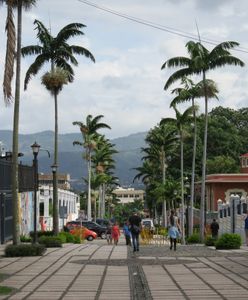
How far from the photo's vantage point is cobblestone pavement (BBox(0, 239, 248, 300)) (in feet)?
43.5

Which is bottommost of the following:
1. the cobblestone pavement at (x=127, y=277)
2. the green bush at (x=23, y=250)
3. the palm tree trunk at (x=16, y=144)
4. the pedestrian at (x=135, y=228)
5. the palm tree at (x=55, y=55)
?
the cobblestone pavement at (x=127, y=277)

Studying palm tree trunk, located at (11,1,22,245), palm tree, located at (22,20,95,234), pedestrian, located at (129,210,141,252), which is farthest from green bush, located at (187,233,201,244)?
palm tree trunk, located at (11,1,22,245)

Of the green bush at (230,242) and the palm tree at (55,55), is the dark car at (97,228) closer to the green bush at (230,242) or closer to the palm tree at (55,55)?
the palm tree at (55,55)

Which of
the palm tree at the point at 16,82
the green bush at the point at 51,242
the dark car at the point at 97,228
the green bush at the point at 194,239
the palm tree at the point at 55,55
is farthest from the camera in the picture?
the dark car at the point at 97,228

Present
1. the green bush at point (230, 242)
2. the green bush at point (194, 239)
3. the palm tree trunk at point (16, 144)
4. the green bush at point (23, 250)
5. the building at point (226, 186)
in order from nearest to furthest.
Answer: the green bush at point (23, 250) → the palm tree trunk at point (16, 144) → the green bush at point (230, 242) → the green bush at point (194, 239) → the building at point (226, 186)

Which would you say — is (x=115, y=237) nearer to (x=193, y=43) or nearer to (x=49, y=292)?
(x=193, y=43)

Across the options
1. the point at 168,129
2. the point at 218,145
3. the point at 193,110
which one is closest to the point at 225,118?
the point at 218,145

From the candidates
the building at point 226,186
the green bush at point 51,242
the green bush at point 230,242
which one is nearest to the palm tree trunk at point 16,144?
the green bush at point 51,242

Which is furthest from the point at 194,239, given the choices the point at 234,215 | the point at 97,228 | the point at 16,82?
the point at 16,82

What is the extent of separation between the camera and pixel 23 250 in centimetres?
2236

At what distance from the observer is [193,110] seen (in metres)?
49.4

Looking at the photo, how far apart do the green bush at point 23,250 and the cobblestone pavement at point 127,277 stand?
0.37m

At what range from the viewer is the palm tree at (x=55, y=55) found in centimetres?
3444

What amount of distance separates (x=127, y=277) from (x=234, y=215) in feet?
80.9
